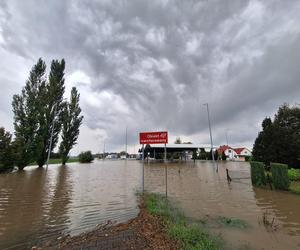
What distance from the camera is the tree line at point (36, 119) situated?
24288 millimetres

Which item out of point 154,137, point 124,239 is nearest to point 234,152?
point 154,137

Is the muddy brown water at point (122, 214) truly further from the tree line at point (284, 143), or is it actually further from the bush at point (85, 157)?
the bush at point (85, 157)

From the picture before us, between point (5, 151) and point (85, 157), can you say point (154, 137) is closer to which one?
point (5, 151)

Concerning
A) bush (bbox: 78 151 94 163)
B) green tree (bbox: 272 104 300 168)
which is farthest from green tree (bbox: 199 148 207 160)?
green tree (bbox: 272 104 300 168)

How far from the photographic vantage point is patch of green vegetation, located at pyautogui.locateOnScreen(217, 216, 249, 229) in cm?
600

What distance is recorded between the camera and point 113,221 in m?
6.32

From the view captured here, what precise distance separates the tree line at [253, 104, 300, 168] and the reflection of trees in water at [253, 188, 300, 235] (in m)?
13.6

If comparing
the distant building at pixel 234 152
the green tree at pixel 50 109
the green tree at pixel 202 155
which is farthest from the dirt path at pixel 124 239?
the distant building at pixel 234 152

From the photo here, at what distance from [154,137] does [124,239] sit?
5.97 m

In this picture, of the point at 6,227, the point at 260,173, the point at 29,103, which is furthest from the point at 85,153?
the point at 6,227

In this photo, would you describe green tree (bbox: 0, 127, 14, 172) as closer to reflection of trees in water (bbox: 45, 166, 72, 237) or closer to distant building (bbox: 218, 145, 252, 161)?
reflection of trees in water (bbox: 45, 166, 72, 237)

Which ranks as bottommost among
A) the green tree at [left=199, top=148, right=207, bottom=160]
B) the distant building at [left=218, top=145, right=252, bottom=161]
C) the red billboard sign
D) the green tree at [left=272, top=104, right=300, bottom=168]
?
the red billboard sign

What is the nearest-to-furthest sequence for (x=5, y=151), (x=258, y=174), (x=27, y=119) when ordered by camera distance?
(x=258, y=174), (x=5, y=151), (x=27, y=119)

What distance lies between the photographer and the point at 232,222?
625 cm
